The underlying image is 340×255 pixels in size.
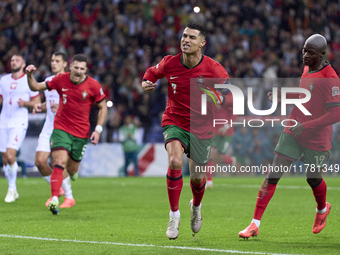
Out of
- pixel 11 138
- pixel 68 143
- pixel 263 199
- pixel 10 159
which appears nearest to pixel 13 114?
pixel 11 138

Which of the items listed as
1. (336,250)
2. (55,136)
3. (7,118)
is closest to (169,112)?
(336,250)

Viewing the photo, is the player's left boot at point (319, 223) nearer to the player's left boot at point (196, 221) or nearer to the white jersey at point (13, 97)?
the player's left boot at point (196, 221)

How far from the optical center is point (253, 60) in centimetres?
2178

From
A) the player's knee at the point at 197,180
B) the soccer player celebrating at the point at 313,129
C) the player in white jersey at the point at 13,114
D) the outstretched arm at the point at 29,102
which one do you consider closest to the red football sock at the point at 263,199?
the soccer player celebrating at the point at 313,129

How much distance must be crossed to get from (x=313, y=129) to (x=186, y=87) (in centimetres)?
154

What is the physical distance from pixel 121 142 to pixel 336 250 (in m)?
13.3

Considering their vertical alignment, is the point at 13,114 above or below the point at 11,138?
above

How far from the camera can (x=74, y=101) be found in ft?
34.2

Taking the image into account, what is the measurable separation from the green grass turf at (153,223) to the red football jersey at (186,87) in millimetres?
1346

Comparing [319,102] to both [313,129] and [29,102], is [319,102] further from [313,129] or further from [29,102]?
[29,102]

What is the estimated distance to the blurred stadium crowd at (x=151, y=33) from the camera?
21.4m

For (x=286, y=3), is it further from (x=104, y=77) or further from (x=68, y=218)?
(x=68, y=218)

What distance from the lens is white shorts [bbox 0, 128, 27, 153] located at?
1173cm

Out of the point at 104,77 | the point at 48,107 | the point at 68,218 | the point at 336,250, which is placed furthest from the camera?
the point at 104,77
